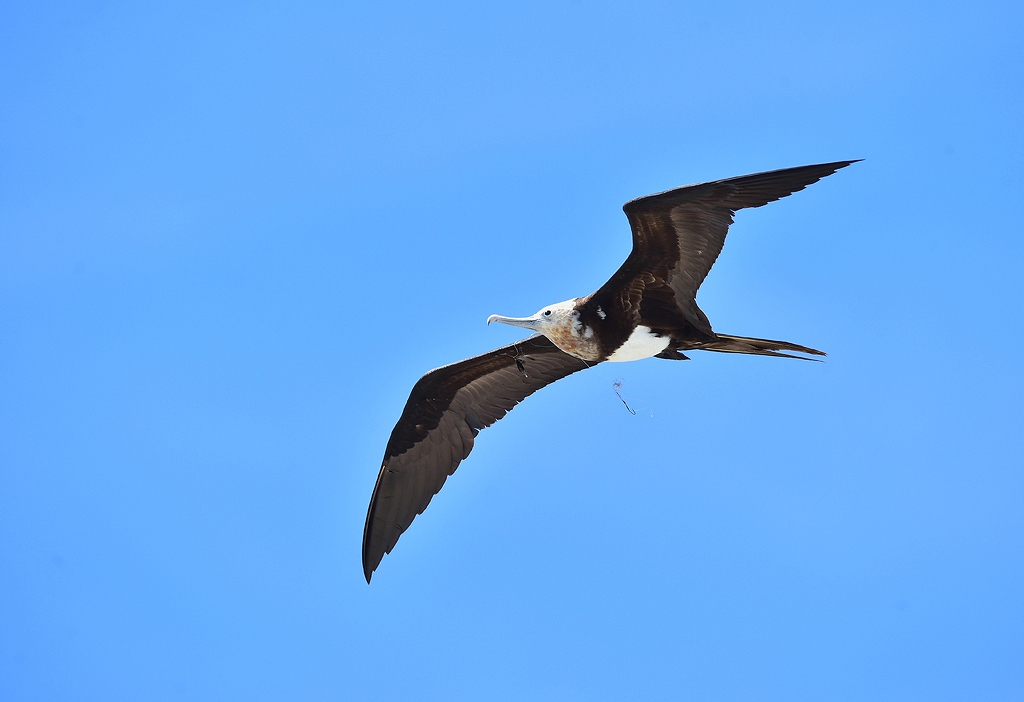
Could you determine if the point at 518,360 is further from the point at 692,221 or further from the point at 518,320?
the point at 692,221

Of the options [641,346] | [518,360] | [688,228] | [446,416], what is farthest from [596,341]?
[446,416]

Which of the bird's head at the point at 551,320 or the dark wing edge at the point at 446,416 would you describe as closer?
the bird's head at the point at 551,320

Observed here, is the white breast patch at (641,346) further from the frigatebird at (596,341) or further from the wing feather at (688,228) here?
the wing feather at (688,228)

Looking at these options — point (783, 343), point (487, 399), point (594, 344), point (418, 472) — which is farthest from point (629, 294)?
point (418, 472)

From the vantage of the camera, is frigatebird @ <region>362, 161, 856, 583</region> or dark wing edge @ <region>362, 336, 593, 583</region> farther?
dark wing edge @ <region>362, 336, 593, 583</region>

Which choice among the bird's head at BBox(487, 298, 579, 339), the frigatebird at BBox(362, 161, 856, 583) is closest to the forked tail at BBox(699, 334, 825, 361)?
the frigatebird at BBox(362, 161, 856, 583)

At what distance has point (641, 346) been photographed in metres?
7.22

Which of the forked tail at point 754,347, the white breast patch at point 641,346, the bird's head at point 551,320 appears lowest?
the forked tail at point 754,347

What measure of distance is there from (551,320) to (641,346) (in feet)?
1.99

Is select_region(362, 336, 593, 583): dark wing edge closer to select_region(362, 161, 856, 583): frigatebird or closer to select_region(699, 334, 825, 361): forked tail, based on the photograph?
select_region(362, 161, 856, 583): frigatebird

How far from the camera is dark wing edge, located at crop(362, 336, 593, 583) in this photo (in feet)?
25.9

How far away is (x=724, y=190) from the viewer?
6266 mm

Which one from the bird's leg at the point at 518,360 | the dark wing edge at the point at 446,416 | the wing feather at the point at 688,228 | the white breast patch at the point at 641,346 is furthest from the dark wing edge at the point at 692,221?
the dark wing edge at the point at 446,416

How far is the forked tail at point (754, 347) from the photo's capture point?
6664 mm
